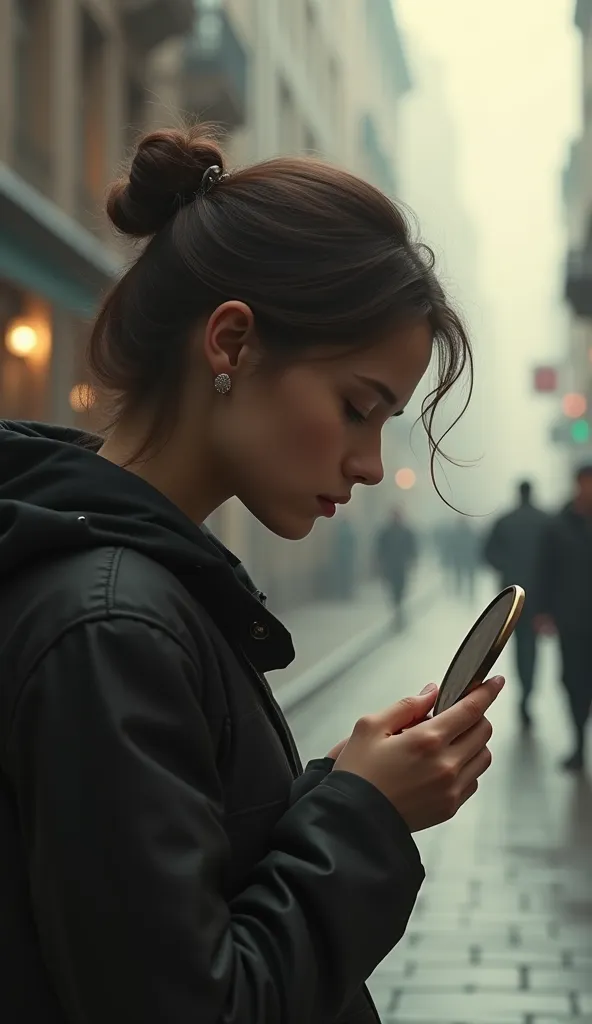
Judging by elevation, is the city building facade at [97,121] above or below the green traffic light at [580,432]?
above

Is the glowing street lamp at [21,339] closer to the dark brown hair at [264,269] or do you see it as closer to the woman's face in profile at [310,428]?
the dark brown hair at [264,269]

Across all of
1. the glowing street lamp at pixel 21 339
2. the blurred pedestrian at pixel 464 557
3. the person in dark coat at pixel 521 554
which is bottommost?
the blurred pedestrian at pixel 464 557

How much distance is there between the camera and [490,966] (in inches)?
211

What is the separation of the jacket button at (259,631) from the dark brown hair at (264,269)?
9.6 inches

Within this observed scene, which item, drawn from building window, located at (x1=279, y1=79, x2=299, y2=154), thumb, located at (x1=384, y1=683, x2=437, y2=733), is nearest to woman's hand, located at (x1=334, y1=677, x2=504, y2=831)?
thumb, located at (x1=384, y1=683, x2=437, y2=733)

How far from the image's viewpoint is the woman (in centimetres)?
127

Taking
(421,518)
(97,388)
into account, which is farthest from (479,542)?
(421,518)

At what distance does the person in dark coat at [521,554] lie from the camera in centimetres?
1202

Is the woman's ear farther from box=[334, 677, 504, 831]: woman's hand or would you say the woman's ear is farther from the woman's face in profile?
box=[334, 677, 504, 831]: woman's hand

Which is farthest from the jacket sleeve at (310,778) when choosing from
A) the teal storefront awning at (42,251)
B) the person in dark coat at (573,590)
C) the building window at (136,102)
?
the building window at (136,102)

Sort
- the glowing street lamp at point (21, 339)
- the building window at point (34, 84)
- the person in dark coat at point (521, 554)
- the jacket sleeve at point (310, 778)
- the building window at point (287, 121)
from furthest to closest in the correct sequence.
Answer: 1. the building window at point (287, 121)
2. the building window at point (34, 84)
3. the glowing street lamp at point (21, 339)
4. the person in dark coat at point (521, 554)
5. the jacket sleeve at point (310, 778)

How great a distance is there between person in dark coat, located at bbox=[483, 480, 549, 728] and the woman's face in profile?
10.3 metres

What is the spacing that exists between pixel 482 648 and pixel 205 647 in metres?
0.34

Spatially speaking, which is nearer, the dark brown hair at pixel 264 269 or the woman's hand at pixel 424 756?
the woman's hand at pixel 424 756
